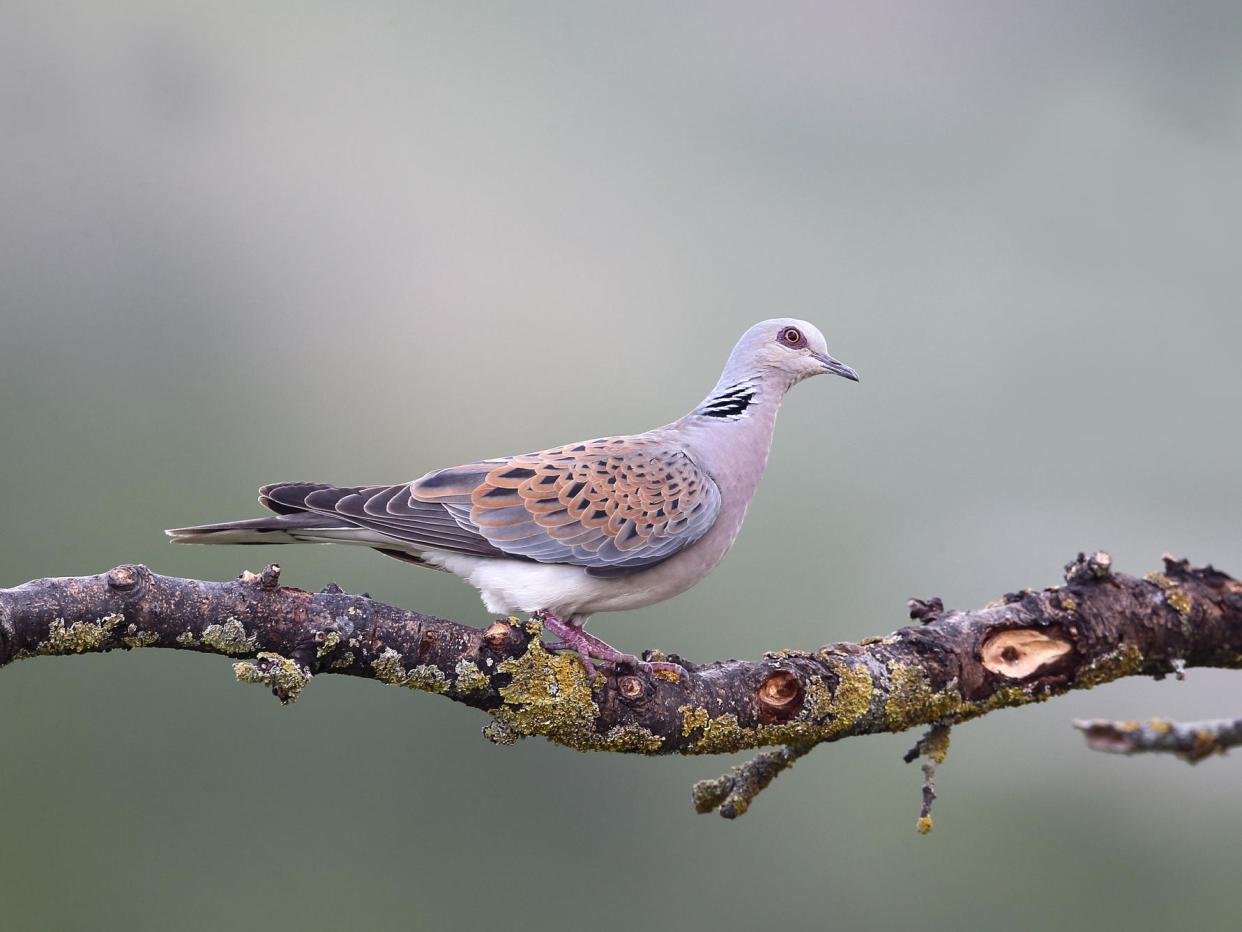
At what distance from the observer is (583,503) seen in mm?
3354

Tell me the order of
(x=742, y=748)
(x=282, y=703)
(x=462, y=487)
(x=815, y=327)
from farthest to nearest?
(x=815, y=327) → (x=462, y=487) → (x=742, y=748) → (x=282, y=703)

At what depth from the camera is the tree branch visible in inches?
98.9

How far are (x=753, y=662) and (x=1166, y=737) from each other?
54.1 inches

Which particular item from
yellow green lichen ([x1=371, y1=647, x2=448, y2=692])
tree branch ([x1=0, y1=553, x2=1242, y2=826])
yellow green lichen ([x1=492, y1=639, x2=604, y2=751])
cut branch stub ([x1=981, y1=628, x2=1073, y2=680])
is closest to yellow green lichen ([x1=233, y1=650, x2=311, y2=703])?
tree branch ([x1=0, y1=553, x2=1242, y2=826])

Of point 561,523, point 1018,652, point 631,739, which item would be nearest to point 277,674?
point 631,739

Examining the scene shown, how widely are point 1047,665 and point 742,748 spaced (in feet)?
2.79

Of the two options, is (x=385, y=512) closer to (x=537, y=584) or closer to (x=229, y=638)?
(x=537, y=584)

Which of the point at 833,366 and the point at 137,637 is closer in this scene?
the point at 137,637

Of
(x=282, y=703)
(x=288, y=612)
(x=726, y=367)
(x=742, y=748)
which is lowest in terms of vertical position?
(x=742, y=748)

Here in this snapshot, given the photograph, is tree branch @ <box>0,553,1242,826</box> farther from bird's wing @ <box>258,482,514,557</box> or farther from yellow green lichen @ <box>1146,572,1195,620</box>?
bird's wing @ <box>258,482,514,557</box>

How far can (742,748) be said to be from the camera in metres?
3.01

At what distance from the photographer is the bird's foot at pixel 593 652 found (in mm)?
2863

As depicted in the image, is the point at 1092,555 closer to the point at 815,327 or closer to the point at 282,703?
the point at 815,327

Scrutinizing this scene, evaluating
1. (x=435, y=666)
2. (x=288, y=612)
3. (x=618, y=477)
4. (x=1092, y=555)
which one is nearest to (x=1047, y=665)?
(x=1092, y=555)
